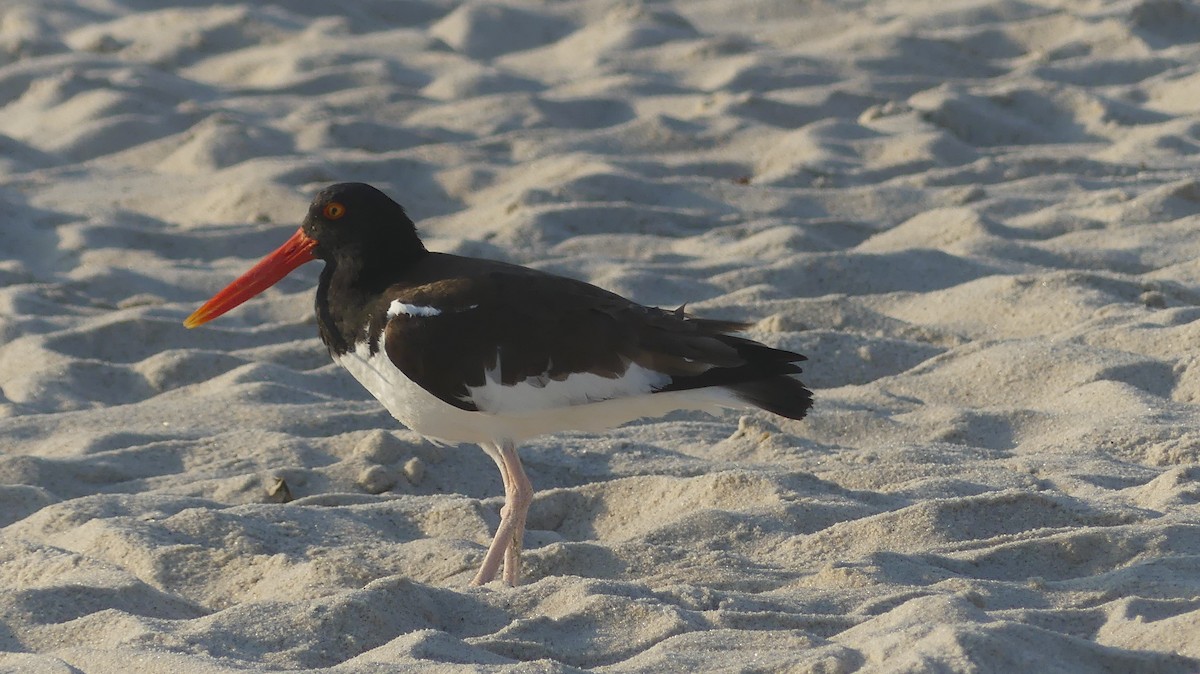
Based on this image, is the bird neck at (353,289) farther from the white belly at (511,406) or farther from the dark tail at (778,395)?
the dark tail at (778,395)

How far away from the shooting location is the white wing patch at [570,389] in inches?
174

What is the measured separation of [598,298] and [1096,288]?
8.48 feet

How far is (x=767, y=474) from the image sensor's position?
470cm

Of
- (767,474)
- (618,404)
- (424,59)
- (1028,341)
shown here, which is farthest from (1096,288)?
(424,59)

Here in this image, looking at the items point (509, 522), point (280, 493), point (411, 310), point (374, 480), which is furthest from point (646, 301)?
point (509, 522)

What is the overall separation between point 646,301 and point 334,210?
208 cm

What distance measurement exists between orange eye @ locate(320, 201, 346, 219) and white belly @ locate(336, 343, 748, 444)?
1.58ft

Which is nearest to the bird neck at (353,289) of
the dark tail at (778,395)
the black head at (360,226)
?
the black head at (360,226)

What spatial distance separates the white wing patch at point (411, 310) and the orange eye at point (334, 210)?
497 millimetres

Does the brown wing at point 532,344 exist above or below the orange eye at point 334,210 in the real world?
below

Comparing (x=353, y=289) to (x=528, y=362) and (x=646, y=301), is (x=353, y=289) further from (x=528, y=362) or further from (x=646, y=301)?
(x=646, y=301)

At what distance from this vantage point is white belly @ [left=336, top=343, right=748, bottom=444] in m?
4.43

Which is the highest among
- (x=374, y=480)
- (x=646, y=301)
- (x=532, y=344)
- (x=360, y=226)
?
(x=360, y=226)

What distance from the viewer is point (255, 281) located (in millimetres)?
5195
